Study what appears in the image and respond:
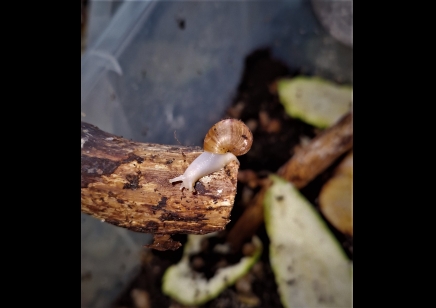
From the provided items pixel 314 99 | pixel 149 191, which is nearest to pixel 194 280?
pixel 149 191

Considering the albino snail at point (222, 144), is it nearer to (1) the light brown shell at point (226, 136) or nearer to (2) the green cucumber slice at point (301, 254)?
(1) the light brown shell at point (226, 136)

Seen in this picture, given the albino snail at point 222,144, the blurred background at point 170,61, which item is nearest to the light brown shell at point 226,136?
the albino snail at point 222,144

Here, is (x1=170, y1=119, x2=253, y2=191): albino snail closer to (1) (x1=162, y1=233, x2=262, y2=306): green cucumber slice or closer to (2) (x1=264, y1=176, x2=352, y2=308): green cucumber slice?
(2) (x1=264, y1=176, x2=352, y2=308): green cucumber slice

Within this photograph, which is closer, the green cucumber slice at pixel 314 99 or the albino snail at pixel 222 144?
the albino snail at pixel 222 144

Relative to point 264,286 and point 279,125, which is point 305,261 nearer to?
point 264,286

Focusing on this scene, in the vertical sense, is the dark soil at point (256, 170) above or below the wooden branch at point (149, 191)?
above

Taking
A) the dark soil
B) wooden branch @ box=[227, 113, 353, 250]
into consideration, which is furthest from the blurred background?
wooden branch @ box=[227, 113, 353, 250]

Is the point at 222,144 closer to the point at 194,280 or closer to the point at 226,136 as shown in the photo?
the point at 226,136
